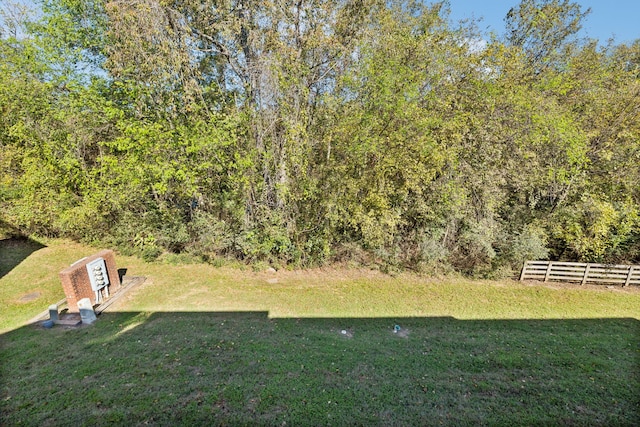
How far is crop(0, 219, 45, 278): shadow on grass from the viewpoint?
8.88 meters

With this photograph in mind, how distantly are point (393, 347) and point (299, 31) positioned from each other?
8.74 metres

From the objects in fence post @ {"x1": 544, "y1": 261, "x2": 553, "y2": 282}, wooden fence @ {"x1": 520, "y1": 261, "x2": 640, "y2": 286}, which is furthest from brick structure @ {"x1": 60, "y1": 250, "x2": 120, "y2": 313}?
fence post @ {"x1": 544, "y1": 261, "x2": 553, "y2": 282}

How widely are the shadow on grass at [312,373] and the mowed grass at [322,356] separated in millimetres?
21

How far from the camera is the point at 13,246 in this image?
33.1 ft

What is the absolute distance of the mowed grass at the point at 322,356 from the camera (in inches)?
136

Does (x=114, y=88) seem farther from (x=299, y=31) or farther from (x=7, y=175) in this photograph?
(x=299, y=31)

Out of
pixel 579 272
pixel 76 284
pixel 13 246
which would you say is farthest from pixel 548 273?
pixel 13 246

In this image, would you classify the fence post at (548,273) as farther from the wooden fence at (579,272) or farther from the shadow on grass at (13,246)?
the shadow on grass at (13,246)

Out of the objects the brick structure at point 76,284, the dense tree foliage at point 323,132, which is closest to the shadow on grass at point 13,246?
the dense tree foliage at point 323,132

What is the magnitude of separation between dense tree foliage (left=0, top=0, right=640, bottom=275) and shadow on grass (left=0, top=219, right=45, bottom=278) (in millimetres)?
1467

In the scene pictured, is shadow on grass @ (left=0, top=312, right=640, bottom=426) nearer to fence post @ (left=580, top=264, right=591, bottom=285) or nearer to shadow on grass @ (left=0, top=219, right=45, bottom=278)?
fence post @ (left=580, top=264, right=591, bottom=285)

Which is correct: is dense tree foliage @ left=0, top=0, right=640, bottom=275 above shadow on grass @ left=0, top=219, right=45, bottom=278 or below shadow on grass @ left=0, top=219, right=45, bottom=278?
above

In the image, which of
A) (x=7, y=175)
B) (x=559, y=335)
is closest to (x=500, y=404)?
(x=559, y=335)

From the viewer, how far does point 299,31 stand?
332 inches
